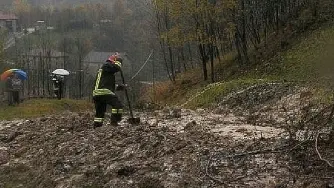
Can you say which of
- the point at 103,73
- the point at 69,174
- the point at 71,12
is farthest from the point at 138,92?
the point at 71,12

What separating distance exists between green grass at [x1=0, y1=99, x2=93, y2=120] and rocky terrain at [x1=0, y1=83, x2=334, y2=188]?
6215mm

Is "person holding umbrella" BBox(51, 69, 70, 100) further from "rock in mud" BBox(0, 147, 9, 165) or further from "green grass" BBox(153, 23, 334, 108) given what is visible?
"rock in mud" BBox(0, 147, 9, 165)

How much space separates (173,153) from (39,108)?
44.5 ft

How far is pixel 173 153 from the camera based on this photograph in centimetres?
923

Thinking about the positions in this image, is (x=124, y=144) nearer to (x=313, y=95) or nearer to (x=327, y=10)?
(x=313, y=95)

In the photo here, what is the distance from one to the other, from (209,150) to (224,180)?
153 cm

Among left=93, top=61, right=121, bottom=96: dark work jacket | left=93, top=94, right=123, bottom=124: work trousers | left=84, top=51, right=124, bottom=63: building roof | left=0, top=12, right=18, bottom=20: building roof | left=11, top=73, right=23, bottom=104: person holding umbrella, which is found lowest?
left=84, top=51, right=124, bottom=63: building roof

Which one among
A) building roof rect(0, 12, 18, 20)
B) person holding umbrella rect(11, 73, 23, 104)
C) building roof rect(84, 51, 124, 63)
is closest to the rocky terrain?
person holding umbrella rect(11, 73, 23, 104)

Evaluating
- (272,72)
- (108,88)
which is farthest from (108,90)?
(272,72)

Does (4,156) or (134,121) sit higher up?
(134,121)

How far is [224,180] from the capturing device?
298 inches

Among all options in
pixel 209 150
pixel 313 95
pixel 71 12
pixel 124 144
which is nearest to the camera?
pixel 209 150

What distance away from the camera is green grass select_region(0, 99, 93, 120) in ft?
66.1

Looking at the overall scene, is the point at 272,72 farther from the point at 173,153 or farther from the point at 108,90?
the point at 173,153
